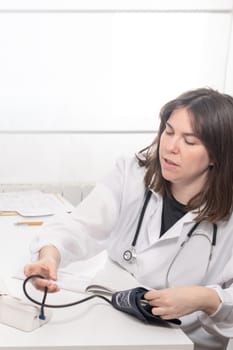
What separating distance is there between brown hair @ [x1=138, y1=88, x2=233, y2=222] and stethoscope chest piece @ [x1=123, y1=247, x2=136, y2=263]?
19cm

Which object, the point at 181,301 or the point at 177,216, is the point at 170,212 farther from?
the point at 181,301

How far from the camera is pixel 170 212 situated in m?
1.33

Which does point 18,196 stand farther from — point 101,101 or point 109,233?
point 109,233

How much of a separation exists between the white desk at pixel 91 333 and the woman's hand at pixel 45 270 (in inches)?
2.5

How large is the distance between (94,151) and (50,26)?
0.63 metres

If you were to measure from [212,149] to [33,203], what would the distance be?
1.02m

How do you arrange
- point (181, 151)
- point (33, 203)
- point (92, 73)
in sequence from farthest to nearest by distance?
point (92, 73) < point (33, 203) < point (181, 151)

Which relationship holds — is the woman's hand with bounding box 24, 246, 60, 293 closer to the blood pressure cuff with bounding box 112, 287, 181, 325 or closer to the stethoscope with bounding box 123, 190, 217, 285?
the blood pressure cuff with bounding box 112, 287, 181, 325

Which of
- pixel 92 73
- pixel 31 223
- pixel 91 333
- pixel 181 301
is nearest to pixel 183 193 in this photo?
pixel 181 301

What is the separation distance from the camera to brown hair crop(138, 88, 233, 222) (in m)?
1.20

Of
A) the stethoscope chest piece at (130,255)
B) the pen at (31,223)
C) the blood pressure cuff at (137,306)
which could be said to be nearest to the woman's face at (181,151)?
the stethoscope chest piece at (130,255)

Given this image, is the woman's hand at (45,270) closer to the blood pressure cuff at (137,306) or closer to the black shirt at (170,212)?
the blood pressure cuff at (137,306)

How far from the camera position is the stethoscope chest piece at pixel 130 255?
131cm

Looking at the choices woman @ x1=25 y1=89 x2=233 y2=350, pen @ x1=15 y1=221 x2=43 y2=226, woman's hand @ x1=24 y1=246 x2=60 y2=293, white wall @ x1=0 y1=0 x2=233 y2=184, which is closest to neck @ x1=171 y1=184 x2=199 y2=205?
woman @ x1=25 y1=89 x2=233 y2=350
